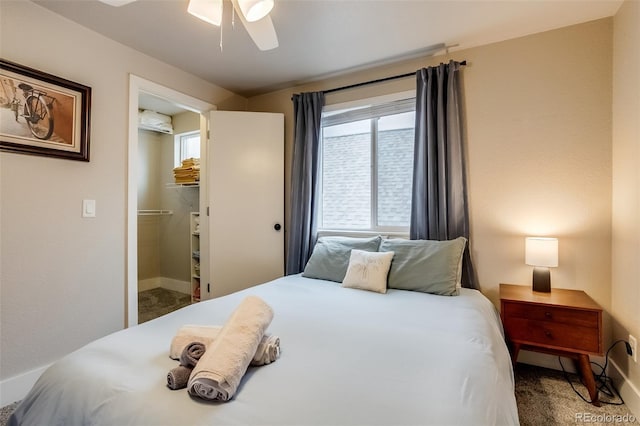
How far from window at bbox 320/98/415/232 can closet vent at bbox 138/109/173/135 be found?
2384mm

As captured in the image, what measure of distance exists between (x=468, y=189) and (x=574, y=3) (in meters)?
1.28

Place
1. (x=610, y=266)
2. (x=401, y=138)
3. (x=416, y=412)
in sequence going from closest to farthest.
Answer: (x=416, y=412) < (x=610, y=266) < (x=401, y=138)

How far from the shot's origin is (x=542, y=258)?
187cm

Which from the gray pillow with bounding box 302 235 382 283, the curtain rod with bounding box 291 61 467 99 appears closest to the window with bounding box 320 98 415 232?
the curtain rod with bounding box 291 61 467 99

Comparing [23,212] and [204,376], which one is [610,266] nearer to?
[204,376]

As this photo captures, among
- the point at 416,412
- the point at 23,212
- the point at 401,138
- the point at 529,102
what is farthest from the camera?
the point at 401,138

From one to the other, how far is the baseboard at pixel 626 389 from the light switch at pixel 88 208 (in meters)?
3.51

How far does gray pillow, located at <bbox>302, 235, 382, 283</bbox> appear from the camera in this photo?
2.27 meters

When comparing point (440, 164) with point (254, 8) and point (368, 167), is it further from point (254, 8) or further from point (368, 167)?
point (254, 8)

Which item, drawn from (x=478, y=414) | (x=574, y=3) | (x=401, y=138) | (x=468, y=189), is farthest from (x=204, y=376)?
(x=574, y=3)

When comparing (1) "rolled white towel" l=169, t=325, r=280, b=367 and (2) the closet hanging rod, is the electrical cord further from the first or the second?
(2) the closet hanging rod

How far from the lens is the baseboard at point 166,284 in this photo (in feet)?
13.3

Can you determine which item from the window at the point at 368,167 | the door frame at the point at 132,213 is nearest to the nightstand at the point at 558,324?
the window at the point at 368,167

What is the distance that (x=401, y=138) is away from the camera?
2.64 metres
